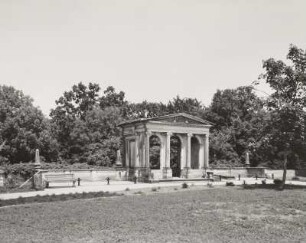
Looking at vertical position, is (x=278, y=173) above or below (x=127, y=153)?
below

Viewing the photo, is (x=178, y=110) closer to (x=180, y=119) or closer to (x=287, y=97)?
(x=180, y=119)

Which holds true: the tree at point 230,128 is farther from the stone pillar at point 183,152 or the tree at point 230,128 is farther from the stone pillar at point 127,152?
the stone pillar at point 127,152

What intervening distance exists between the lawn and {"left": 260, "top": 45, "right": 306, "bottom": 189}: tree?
6957mm

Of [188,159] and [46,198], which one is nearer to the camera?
[46,198]

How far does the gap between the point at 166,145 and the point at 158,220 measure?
21.2 meters

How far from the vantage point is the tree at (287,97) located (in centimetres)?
2455

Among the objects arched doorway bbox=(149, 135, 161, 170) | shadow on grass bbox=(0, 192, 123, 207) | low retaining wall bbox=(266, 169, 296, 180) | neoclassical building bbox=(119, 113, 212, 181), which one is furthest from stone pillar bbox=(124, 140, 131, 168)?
low retaining wall bbox=(266, 169, 296, 180)

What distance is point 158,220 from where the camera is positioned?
12.8m

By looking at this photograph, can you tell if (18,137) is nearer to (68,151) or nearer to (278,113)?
(68,151)

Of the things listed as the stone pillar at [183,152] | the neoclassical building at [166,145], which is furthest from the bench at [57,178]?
the stone pillar at [183,152]

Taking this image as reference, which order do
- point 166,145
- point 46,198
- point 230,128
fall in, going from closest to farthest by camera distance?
point 46,198, point 166,145, point 230,128

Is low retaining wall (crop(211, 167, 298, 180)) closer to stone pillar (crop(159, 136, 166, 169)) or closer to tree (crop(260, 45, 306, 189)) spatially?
stone pillar (crop(159, 136, 166, 169))

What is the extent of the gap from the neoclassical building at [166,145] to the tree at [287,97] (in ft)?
34.9

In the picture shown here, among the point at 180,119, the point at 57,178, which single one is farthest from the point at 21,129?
the point at 180,119
